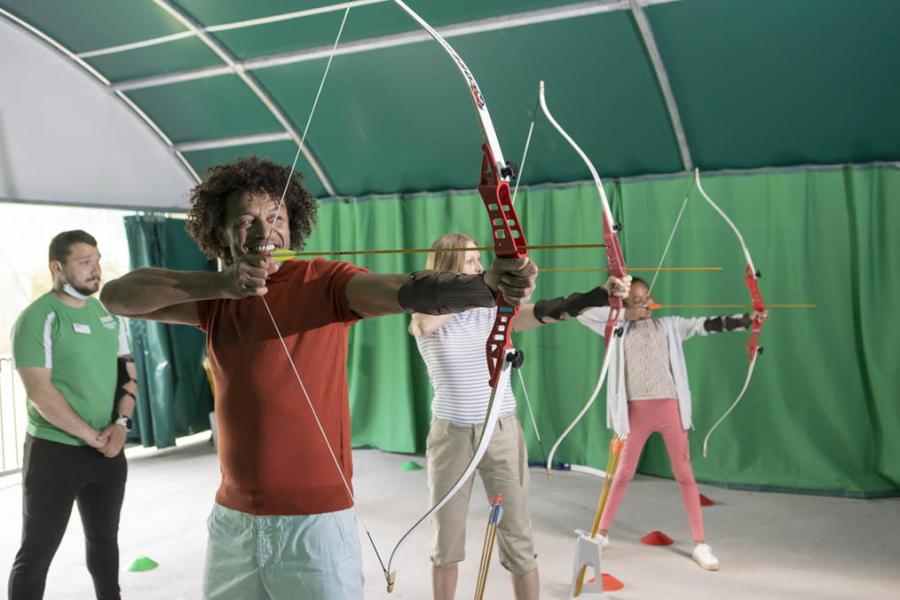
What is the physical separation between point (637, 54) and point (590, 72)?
0.77 feet

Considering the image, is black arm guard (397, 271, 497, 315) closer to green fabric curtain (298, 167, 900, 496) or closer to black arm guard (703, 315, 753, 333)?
black arm guard (703, 315, 753, 333)

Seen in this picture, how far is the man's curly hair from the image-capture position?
1511mm

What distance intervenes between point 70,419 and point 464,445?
3.28 feet

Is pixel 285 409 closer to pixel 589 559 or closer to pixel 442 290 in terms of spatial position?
pixel 442 290

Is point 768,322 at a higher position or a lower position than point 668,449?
higher

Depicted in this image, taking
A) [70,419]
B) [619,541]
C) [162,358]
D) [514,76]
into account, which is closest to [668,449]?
[619,541]

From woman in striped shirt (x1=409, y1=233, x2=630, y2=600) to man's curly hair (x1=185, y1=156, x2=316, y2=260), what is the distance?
64 centimetres

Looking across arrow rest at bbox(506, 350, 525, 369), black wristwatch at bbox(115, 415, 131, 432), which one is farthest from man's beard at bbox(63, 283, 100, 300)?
arrow rest at bbox(506, 350, 525, 369)

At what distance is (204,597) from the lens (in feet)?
4.48

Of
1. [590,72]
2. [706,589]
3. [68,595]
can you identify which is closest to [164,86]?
[590,72]

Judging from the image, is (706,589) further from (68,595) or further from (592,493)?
(68,595)

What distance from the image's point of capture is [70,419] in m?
2.19

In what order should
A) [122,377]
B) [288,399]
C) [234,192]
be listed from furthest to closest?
[122,377] → [234,192] → [288,399]

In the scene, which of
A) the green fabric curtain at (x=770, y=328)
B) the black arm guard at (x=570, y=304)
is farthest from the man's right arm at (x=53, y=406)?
the green fabric curtain at (x=770, y=328)
